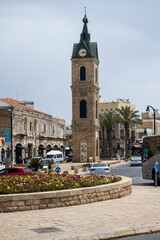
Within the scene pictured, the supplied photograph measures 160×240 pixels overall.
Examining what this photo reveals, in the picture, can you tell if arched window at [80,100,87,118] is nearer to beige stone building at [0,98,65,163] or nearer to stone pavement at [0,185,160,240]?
beige stone building at [0,98,65,163]

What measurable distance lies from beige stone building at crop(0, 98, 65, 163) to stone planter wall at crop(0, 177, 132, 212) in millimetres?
41265

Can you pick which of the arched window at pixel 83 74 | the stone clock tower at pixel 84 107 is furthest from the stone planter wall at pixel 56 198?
the arched window at pixel 83 74

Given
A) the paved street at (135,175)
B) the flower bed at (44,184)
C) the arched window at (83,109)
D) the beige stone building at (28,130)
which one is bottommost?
the paved street at (135,175)

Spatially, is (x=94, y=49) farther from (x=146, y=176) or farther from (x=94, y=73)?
(x=146, y=176)

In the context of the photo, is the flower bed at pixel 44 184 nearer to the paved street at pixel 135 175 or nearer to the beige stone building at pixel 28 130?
the paved street at pixel 135 175

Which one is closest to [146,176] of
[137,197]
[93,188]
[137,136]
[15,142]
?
[137,197]

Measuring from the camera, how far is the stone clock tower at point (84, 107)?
64812 millimetres

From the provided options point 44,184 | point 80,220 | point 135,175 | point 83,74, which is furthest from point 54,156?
point 80,220

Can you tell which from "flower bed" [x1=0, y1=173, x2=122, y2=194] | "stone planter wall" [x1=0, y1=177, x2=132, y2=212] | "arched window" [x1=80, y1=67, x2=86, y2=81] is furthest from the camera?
"arched window" [x1=80, y1=67, x2=86, y2=81]

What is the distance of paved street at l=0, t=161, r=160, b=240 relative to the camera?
9.24 meters

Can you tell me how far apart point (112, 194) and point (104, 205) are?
68.2 inches

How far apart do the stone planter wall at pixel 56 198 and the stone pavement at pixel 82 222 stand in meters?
0.32

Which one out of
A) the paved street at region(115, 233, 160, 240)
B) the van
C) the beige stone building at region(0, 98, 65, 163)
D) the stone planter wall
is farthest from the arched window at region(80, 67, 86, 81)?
the paved street at region(115, 233, 160, 240)

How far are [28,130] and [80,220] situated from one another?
58.1 meters
